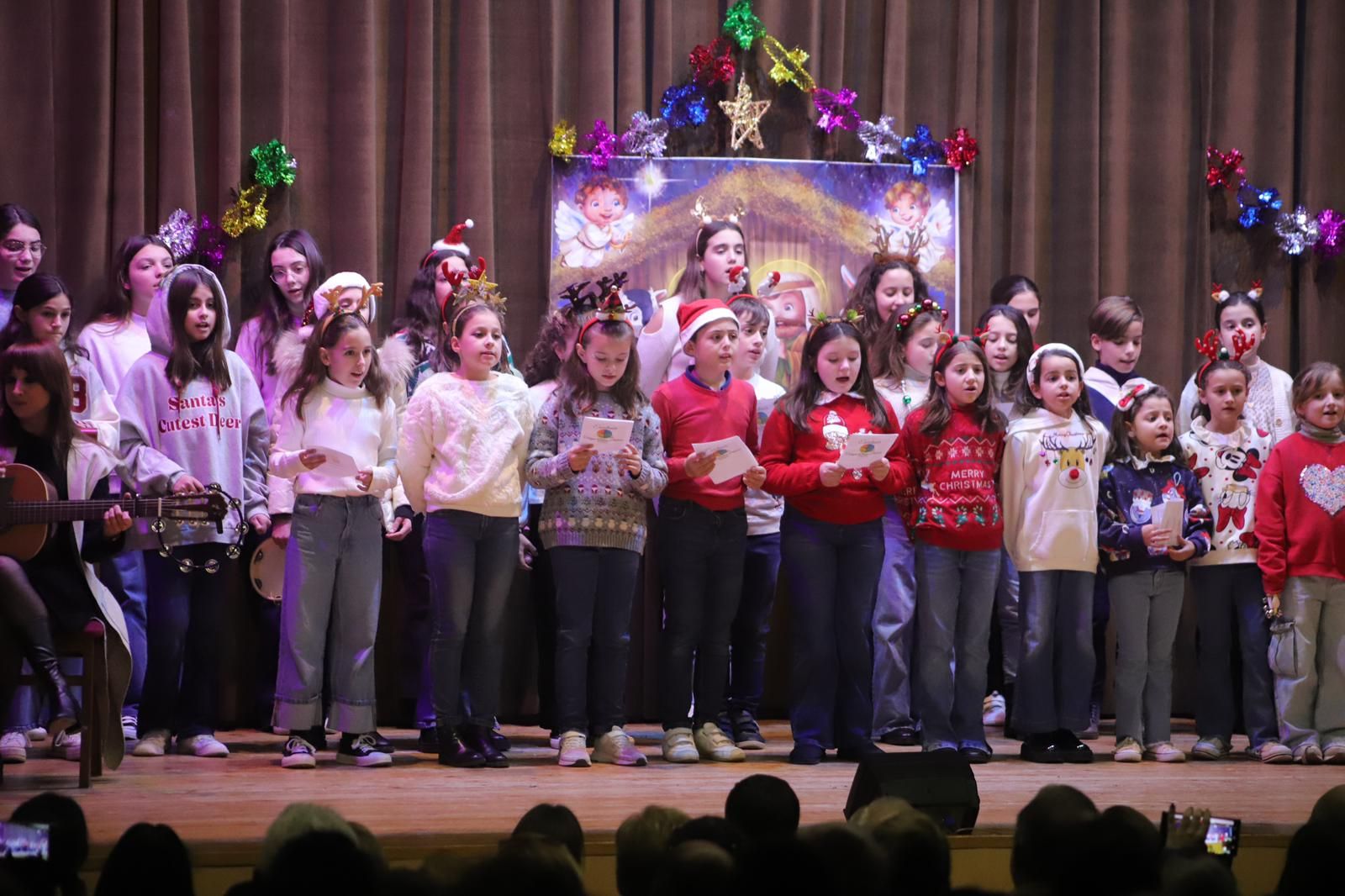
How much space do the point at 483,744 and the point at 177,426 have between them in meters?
1.61

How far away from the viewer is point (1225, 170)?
7.27 metres

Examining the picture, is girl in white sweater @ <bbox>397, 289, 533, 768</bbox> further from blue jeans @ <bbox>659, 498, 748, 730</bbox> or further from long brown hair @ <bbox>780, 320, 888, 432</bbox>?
long brown hair @ <bbox>780, 320, 888, 432</bbox>

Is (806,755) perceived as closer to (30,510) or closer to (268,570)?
(268,570)

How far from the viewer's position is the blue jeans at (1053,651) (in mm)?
5438

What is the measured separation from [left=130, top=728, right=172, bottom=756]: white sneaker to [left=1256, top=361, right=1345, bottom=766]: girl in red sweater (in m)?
4.16

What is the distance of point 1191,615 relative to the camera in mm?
7082

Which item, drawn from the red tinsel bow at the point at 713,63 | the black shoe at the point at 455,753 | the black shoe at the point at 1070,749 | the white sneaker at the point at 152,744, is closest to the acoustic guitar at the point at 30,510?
the white sneaker at the point at 152,744

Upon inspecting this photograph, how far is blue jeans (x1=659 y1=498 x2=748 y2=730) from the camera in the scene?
522 centimetres

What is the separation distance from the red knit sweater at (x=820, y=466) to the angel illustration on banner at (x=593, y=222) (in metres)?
1.59

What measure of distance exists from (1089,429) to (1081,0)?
9.19ft

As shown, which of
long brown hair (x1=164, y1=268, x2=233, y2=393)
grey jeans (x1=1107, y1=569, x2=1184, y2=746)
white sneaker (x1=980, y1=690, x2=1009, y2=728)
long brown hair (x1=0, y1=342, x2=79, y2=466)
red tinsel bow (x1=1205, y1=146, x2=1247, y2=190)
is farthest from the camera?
red tinsel bow (x1=1205, y1=146, x2=1247, y2=190)

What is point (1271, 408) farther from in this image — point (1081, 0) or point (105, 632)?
point (105, 632)

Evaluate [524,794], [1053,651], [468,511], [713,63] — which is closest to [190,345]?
[468,511]

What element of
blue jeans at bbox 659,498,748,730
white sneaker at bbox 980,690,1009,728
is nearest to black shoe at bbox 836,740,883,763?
blue jeans at bbox 659,498,748,730
